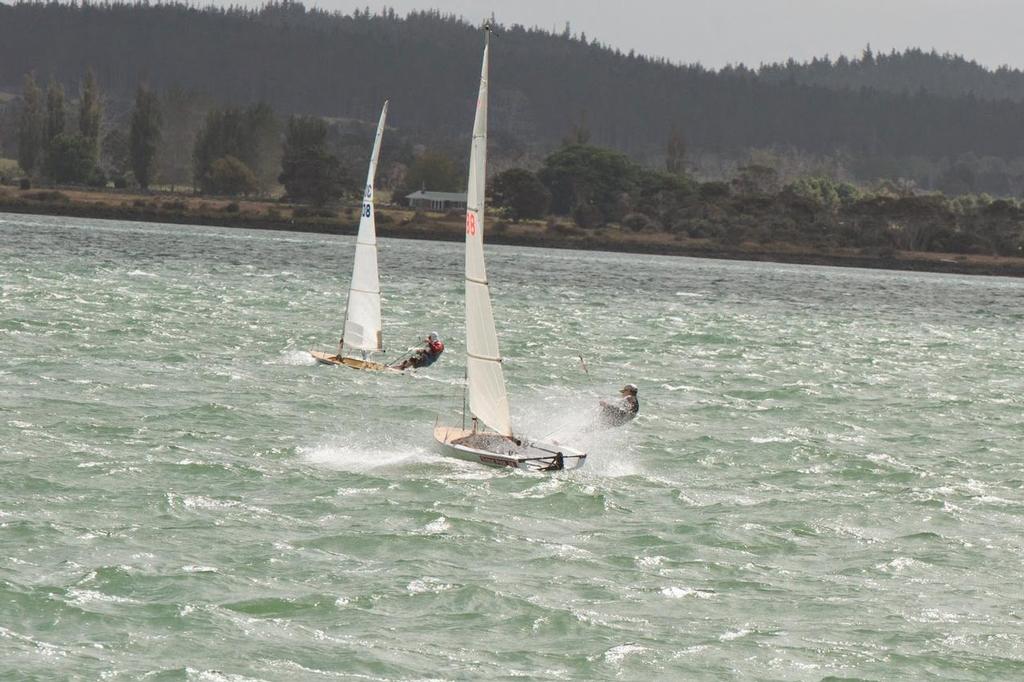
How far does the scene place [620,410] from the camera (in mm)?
38344

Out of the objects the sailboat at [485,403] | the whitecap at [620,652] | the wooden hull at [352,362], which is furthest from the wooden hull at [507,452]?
the wooden hull at [352,362]

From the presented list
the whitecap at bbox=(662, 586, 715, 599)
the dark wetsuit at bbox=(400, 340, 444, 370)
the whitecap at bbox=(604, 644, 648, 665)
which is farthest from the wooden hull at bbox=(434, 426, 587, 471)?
the dark wetsuit at bbox=(400, 340, 444, 370)

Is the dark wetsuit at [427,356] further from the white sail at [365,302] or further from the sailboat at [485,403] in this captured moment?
the sailboat at [485,403]

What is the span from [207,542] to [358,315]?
30630 mm

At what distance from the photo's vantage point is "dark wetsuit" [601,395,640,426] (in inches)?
1505

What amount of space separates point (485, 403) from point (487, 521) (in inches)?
248

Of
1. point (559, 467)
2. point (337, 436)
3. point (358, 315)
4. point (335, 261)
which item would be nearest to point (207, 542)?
point (559, 467)

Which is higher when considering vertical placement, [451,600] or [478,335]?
[478,335]

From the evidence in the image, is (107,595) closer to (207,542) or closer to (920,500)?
(207,542)

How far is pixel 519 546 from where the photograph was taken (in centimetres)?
2816

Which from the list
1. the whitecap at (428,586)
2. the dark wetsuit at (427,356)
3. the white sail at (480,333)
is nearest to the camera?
the whitecap at (428,586)

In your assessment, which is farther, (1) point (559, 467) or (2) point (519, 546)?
(1) point (559, 467)

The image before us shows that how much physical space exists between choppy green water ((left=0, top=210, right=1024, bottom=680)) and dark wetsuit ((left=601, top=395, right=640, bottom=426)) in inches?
34.1

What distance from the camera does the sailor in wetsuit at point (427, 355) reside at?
2050 inches
